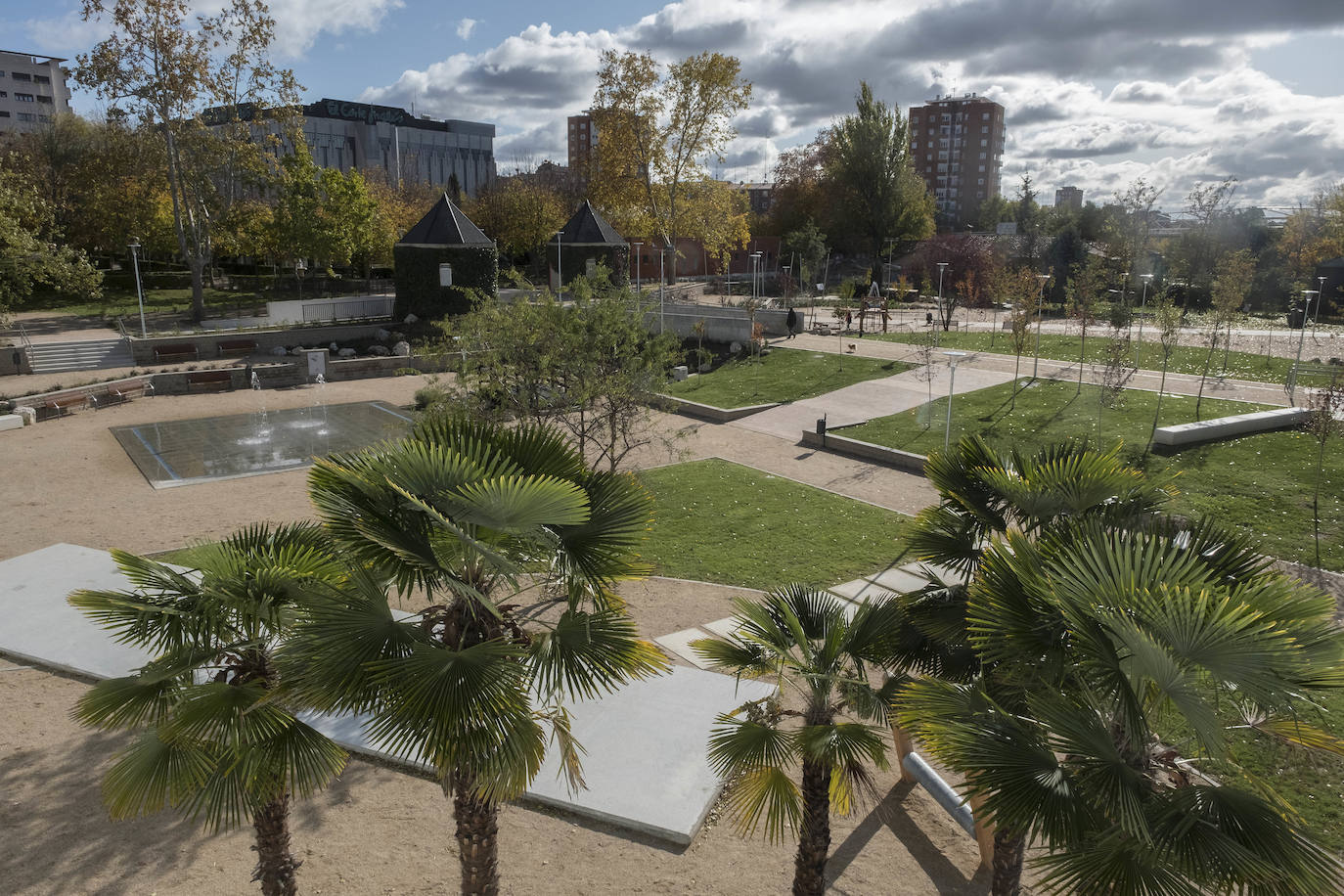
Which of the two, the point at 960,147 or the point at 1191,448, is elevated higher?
the point at 960,147

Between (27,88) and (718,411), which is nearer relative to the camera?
(718,411)


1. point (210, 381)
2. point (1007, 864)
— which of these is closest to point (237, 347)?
point (210, 381)

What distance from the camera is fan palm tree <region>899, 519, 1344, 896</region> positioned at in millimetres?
3920

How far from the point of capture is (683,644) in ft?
33.7

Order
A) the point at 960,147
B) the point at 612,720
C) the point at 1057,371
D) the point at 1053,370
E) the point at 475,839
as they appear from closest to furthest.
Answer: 1. the point at 475,839
2. the point at 612,720
3. the point at 1057,371
4. the point at 1053,370
5. the point at 960,147

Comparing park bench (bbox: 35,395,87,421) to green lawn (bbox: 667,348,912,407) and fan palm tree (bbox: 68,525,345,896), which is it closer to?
green lawn (bbox: 667,348,912,407)

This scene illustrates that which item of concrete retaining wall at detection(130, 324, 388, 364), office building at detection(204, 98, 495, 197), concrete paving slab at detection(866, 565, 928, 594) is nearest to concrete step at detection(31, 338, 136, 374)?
concrete retaining wall at detection(130, 324, 388, 364)

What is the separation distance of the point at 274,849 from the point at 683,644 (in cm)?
546

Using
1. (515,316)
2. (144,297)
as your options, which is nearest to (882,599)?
(515,316)

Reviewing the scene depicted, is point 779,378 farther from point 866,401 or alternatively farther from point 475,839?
point 475,839

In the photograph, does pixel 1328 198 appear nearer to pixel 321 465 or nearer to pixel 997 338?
pixel 997 338

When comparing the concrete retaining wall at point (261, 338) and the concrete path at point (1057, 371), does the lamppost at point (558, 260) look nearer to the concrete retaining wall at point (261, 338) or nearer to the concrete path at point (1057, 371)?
the concrete retaining wall at point (261, 338)

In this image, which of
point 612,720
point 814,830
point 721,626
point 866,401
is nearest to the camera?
point 814,830

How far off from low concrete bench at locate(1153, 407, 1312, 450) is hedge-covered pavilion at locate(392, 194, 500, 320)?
2450 centimetres
